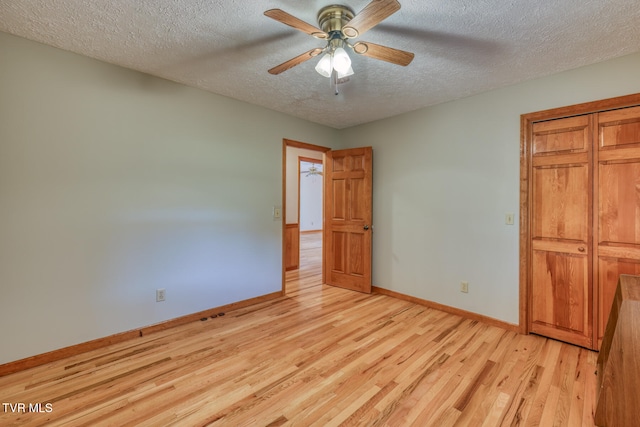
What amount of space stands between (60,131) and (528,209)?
13.4ft

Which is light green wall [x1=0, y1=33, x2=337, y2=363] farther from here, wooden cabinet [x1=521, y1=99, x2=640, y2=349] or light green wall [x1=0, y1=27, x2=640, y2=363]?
wooden cabinet [x1=521, y1=99, x2=640, y2=349]

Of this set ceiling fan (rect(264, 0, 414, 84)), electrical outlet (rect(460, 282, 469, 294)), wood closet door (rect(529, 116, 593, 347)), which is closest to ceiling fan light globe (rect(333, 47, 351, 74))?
ceiling fan (rect(264, 0, 414, 84))

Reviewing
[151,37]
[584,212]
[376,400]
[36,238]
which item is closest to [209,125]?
[151,37]

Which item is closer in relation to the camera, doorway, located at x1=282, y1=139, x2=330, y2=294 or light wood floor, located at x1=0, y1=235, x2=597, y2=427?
light wood floor, located at x1=0, y1=235, x2=597, y2=427

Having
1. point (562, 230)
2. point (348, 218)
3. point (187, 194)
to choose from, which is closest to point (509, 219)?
point (562, 230)

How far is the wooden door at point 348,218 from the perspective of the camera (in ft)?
12.9

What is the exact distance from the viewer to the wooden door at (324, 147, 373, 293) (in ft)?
12.9

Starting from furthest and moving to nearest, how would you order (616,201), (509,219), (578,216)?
(509,219)
(578,216)
(616,201)

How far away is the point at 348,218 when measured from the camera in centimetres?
412

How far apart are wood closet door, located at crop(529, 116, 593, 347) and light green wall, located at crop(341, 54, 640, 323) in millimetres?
167

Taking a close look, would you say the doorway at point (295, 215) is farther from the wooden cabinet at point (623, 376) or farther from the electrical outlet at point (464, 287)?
the wooden cabinet at point (623, 376)

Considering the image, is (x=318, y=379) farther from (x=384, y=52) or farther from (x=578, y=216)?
(x=578, y=216)

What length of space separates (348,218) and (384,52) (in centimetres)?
260

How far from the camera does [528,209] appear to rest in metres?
2.69
